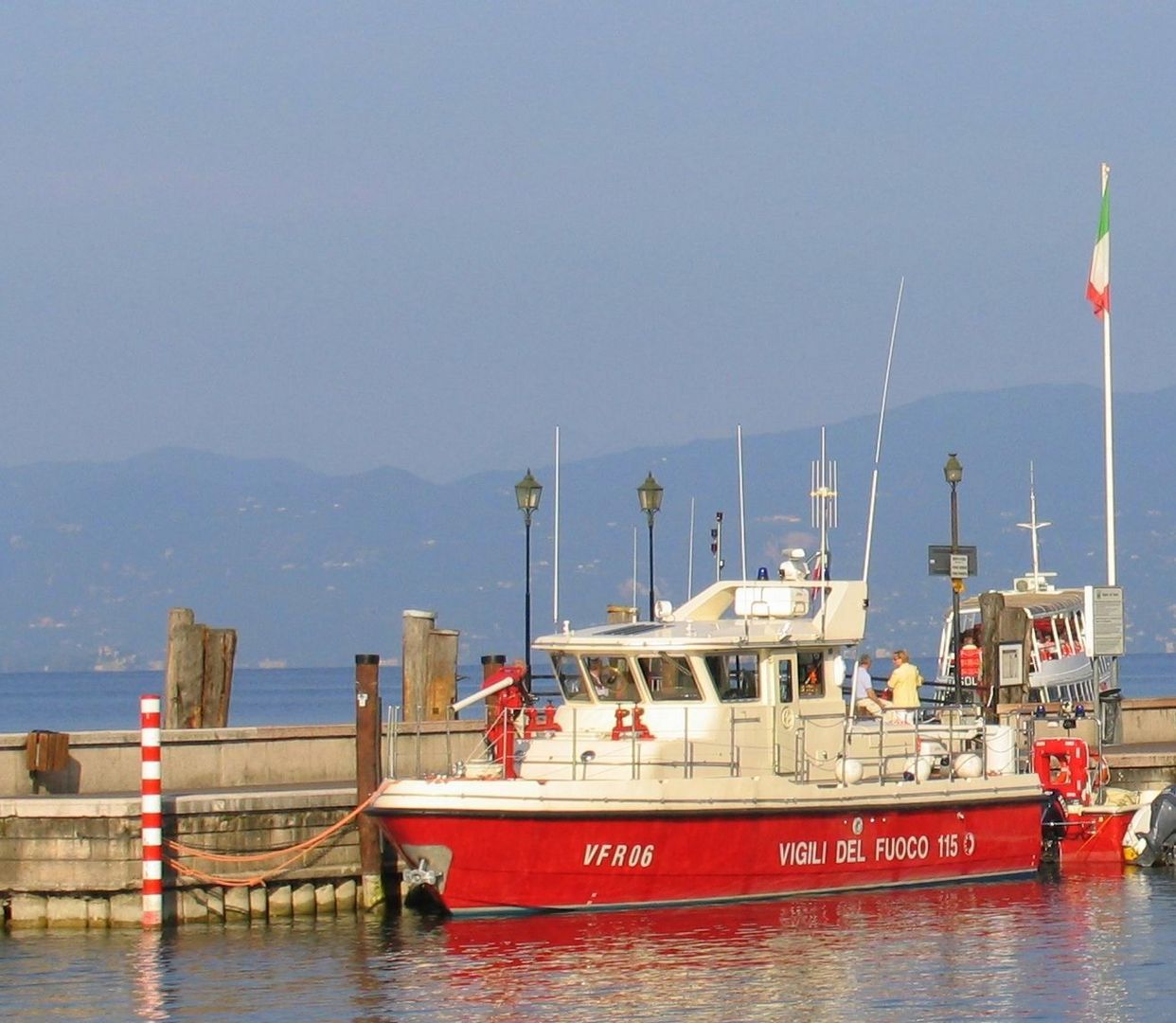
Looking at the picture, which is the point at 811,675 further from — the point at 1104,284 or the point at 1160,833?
the point at 1104,284

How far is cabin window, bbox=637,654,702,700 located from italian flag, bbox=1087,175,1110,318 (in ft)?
37.1

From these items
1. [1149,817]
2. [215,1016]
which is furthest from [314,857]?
[1149,817]

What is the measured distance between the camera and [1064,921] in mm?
23828

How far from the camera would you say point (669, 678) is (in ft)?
80.4

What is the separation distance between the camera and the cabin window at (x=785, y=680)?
24.8m

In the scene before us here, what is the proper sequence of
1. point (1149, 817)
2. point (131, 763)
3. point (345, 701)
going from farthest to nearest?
point (345, 701)
point (1149, 817)
point (131, 763)

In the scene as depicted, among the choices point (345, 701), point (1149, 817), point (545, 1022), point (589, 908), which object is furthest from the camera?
point (345, 701)

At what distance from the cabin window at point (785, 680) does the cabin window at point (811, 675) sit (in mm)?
187

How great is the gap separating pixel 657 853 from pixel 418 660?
18.5ft

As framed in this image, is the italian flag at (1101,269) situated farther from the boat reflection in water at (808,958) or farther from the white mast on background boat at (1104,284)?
the boat reflection in water at (808,958)

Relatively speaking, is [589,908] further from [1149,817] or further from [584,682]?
[1149,817]

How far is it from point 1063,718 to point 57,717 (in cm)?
8503

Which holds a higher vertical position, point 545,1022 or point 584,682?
point 584,682

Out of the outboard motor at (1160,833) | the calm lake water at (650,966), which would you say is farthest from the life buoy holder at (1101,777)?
the calm lake water at (650,966)
